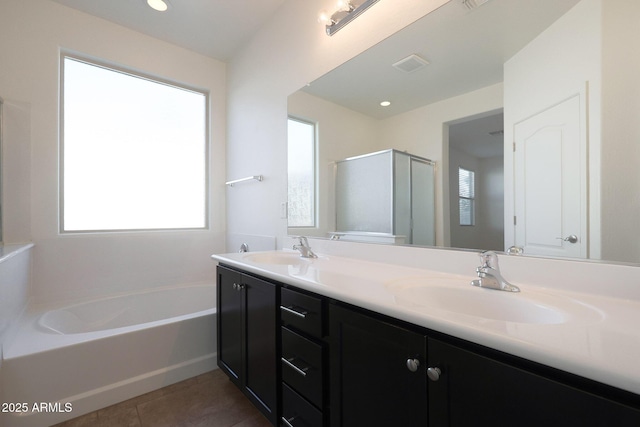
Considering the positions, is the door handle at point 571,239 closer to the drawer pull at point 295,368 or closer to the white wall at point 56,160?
the drawer pull at point 295,368

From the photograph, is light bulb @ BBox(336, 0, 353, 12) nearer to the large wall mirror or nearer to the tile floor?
the large wall mirror

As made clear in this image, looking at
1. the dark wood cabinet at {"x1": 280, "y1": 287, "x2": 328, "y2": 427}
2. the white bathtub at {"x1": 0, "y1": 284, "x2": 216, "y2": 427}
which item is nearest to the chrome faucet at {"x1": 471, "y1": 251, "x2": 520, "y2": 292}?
the dark wood cabinet at {"x1": 280, "y1": 287, "x2": 328, "y2": 427}

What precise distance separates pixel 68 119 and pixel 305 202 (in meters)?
2.06

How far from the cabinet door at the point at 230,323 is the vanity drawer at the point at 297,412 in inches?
15.8

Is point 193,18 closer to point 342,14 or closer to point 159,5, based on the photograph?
point 159,5

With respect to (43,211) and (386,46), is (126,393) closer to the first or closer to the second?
(43,211)

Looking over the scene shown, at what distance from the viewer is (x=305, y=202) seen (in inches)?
76.4

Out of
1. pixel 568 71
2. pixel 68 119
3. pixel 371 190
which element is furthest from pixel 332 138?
pixel 68 119

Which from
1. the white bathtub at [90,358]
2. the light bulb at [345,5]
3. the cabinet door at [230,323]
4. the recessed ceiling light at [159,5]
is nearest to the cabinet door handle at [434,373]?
the cabinet door at [230,323]

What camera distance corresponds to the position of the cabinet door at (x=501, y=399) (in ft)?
1.49

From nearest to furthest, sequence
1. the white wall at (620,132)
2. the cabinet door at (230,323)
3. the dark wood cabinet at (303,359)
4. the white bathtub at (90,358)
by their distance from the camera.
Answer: the white wall at (620,132) < the dark wood cabinet at (303,359) < the white bathtub at (90,358) < the cabinet door at (230,323)

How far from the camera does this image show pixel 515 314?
83cm

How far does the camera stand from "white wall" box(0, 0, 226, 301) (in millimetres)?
1974

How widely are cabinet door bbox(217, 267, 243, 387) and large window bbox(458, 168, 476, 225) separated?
1.12 metres
